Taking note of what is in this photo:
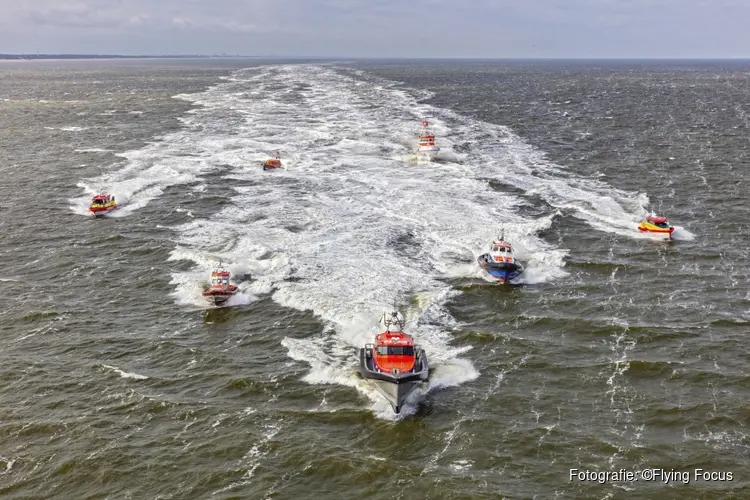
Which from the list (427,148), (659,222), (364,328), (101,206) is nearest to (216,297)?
(364,328)

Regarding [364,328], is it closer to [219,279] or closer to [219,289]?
[219,289]

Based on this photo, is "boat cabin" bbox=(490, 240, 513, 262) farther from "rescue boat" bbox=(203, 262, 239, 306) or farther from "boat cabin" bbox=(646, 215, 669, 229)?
"rescue boat" bbox=(203, 262, 239, 306)

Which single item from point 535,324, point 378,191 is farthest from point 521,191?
point 535,324

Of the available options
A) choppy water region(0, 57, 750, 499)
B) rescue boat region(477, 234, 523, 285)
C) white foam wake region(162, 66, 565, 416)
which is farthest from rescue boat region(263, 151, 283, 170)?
rescue boat region(477, 234, 523, 285)

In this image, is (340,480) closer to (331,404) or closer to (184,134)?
(331,404)

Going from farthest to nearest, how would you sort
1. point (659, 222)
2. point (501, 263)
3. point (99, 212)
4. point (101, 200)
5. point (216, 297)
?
1. point (101, 200)
2. point (99, 212)
3. point (659, 222)
4. point (501, 263)
5. point (216, 297)

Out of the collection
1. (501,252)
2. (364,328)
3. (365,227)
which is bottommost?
(364,328)

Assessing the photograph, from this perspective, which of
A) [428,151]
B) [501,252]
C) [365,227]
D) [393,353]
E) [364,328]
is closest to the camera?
[393,353]
